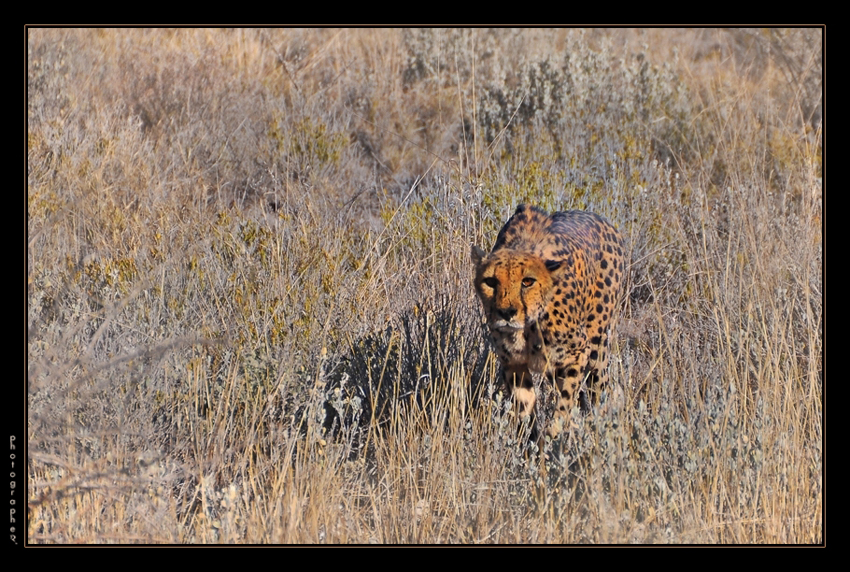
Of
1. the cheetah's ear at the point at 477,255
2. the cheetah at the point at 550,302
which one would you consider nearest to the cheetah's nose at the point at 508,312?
the cheetah at the point at 550,302

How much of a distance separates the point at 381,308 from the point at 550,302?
99 cm

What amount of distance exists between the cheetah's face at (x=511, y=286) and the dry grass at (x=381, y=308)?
13.3 inches

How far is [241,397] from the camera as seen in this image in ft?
12.7

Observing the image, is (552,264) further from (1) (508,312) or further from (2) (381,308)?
(2) (381,308)

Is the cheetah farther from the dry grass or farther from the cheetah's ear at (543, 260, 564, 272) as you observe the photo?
the dry grass

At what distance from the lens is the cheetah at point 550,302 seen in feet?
12.0

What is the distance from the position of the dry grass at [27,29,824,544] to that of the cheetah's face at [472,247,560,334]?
34 cm

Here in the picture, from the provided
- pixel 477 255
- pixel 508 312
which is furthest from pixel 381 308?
pixel 508 312

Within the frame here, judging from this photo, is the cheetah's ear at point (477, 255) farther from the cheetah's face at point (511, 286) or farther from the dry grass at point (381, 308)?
the dry grass at point (381, 308)

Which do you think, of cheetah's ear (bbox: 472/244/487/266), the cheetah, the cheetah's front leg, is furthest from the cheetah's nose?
the cheetah's front leg

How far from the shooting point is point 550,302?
3.86 metres

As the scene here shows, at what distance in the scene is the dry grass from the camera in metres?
3.34

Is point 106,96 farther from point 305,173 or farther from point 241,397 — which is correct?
point 241,397

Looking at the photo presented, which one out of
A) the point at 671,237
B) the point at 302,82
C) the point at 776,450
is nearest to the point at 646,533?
the point at 776,450
